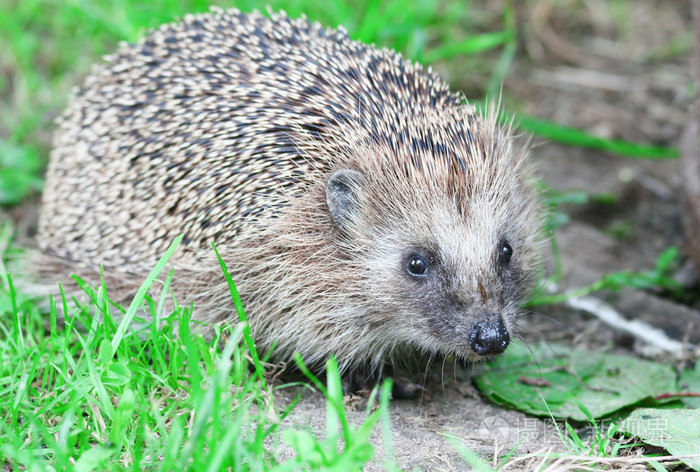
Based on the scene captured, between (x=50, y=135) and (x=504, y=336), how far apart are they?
4.50 metres

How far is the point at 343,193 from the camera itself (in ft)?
12.4

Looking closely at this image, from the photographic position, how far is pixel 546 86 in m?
7.29

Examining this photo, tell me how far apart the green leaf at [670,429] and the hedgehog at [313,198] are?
70 cm

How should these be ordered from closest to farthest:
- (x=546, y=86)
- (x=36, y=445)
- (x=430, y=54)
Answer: (x=36, y=445)
(x=430, y=54)
(x=546, y=86)

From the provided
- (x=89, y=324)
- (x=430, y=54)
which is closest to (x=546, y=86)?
(x=430, y=54)

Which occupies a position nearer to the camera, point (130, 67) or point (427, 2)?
point (130, 67)

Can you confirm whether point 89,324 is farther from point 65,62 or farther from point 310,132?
point 65,62

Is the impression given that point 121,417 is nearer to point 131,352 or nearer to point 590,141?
point 131,352

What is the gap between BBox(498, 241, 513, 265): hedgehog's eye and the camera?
12.3 feet

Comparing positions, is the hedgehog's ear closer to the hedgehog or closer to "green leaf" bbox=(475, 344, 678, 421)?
the hedgehog

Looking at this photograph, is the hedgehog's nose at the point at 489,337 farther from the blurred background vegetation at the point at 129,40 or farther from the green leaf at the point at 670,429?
the blurred background vegetation at the point at 129,40

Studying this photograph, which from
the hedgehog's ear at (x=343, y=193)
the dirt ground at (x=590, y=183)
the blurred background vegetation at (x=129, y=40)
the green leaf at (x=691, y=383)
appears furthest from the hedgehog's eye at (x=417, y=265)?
the blurred background vegetation at (x=129, y=40)

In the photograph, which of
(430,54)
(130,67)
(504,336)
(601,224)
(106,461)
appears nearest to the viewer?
(106,461)

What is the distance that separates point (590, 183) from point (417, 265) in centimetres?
312
